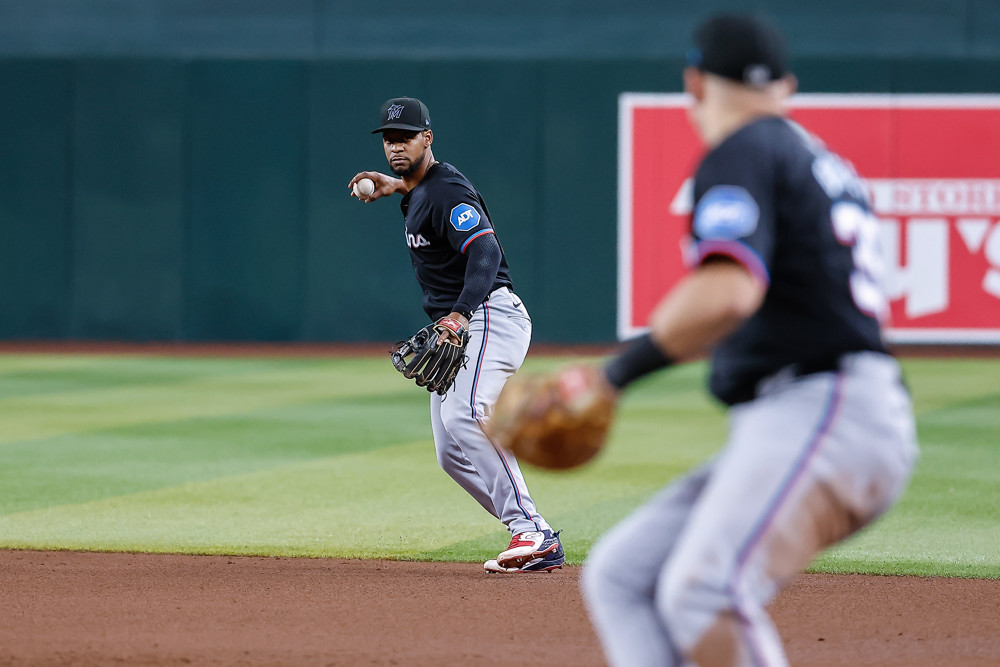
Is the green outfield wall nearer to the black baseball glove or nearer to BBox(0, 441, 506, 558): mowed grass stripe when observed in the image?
BBox(0, 441, 506, 558): mowed grass stripe

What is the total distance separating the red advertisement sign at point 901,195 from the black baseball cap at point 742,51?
1494 cm

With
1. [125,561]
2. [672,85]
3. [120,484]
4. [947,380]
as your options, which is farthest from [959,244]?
[125,561]

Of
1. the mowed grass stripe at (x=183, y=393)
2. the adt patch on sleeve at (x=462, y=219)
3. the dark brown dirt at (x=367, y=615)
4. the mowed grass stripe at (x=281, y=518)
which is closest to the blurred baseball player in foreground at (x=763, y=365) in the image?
the dark brown dirt at (x=367, y=615)

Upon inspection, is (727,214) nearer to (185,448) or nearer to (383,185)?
(383,185)

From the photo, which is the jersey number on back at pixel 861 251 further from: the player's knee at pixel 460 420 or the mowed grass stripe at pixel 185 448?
the mowed grass stripe at pixel 185 448

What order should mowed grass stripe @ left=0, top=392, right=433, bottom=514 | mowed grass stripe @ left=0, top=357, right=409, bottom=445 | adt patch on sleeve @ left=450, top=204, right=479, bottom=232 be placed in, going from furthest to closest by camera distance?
mowed grass stripe @ left=0, top=357, right=409, bottom=445 → mowed grass stripe @ left=0, top=392, right=433, bottom=514 → adt patch on sleeve @ left=450, top=204, right=479, bottom=232

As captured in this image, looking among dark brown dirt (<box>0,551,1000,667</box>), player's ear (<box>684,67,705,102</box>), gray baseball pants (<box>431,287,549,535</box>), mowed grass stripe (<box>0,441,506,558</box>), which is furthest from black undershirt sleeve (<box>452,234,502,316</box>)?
player's ear (<box>684,67,705,102</box>)

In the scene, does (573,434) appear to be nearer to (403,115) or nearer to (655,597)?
(655,597)

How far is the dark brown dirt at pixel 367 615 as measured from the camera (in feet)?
14.8

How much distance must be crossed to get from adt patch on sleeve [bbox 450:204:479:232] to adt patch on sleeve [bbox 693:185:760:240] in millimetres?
3270

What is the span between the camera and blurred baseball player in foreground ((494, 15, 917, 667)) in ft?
8.50

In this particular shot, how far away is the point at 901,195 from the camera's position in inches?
696

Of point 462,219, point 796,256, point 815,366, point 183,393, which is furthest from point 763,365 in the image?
point 183,393

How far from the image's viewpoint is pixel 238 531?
6883mm
